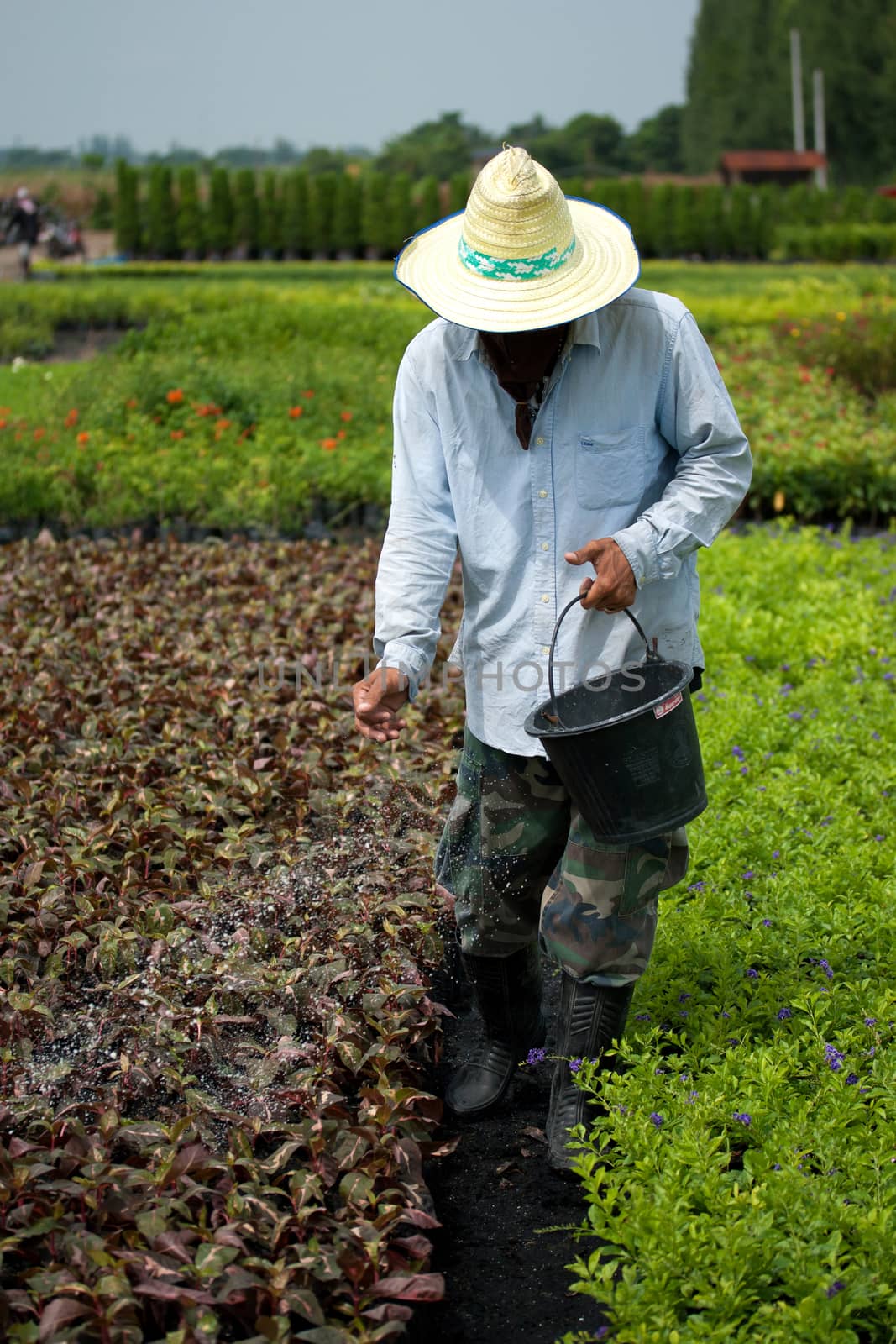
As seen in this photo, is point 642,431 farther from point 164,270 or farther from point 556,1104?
point 164,270

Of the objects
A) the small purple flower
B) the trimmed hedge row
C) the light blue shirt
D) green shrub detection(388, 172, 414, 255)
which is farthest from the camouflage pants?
green shrub detection(388, 172, 414, 255)

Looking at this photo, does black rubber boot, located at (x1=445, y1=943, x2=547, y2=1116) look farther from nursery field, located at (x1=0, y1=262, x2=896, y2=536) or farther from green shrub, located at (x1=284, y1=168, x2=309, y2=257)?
green shrub, located at (x1=284, y1=168, x2=309, y2=257)

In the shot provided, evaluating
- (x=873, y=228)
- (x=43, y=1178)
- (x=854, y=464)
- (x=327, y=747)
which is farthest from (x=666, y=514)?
(x=873, y=228)

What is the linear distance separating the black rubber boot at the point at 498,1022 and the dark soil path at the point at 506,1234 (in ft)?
0.18

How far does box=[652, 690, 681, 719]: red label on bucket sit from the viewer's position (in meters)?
2.35

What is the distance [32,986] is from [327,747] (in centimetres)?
138

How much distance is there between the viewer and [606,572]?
2371 mm

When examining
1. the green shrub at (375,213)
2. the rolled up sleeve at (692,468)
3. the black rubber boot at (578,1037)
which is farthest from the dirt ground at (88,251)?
the black rubber boot at (578,1037)

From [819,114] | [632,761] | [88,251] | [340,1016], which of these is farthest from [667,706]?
[819,114]

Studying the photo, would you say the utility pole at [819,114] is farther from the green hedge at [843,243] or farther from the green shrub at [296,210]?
the green shrub at [296,210]

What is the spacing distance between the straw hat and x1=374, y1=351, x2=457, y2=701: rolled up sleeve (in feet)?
0.73

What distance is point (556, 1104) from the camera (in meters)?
2.69

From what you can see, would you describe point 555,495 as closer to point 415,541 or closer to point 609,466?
point 609,466

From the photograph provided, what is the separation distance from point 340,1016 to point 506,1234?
19.8 inches
